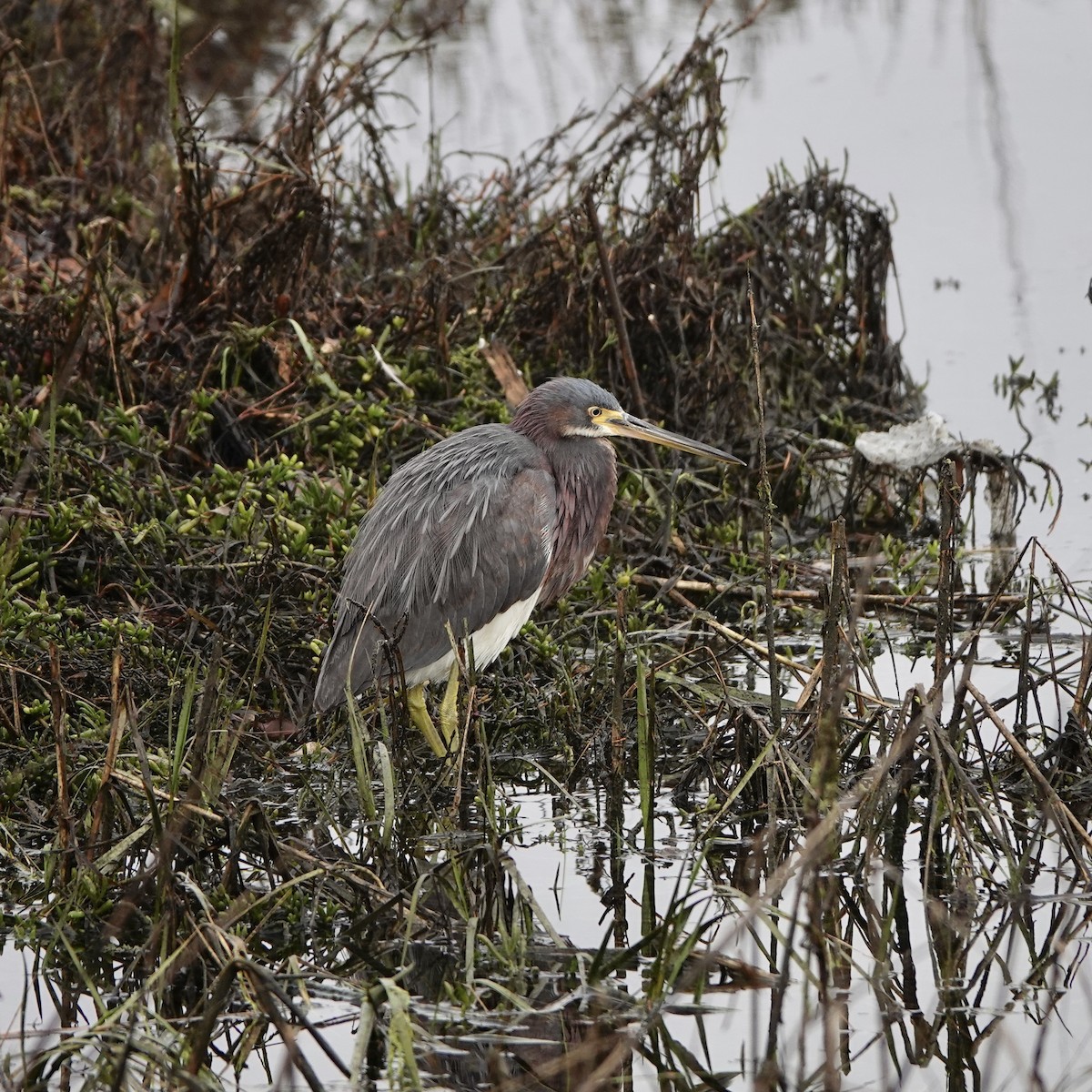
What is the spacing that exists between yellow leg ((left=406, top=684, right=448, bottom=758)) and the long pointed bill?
103 cm

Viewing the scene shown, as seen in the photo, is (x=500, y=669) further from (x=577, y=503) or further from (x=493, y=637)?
(x=577, y=503)

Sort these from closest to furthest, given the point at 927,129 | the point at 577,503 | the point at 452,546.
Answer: the point at 452,546 < the point at 577,503 < the point at 927,129

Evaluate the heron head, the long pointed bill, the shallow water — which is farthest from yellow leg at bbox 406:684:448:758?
the shallow water

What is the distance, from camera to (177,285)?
6.45 metres

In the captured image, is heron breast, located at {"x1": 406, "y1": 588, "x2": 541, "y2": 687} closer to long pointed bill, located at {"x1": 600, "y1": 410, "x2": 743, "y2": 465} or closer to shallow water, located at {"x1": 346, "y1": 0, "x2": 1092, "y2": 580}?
long pointed bill, located at {"x1": 600, "y1": 410, "x2": 743, "y2": 465}

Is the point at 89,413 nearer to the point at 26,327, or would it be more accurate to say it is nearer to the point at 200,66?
the point at 26,327

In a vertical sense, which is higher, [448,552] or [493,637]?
[448,552]

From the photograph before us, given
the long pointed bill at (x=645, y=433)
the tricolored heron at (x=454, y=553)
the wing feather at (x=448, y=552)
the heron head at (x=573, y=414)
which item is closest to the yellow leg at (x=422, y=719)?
the tricolored heron at (x=454, y=553)

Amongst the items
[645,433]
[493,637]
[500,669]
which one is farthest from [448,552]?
[645,433]

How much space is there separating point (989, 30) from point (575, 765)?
814 centimetres

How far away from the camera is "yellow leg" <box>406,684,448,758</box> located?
516 centimetres

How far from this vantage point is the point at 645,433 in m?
5.45

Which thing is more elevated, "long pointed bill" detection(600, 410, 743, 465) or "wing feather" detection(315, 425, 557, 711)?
"long pointed bill" detection(600, 410, 743, 465)

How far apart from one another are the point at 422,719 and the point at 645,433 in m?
1.16
